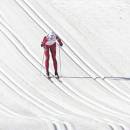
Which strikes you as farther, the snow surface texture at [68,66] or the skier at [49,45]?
the skier at [49,45]

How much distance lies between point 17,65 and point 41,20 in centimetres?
398

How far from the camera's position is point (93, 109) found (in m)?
15.3

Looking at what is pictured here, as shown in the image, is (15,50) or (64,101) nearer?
(64,101)

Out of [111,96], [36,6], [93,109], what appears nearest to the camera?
[93,109]

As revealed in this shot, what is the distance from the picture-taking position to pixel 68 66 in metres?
19.3

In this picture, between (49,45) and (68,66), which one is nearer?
(49,45)

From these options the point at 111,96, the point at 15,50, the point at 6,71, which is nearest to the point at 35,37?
the point at 15,50

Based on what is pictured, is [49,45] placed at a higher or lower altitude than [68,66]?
Result: higher

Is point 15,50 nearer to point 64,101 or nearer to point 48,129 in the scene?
point 64,101

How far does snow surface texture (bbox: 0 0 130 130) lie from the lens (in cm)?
1405

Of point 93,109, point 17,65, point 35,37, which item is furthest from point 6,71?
point 93,109

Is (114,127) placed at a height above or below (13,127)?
below

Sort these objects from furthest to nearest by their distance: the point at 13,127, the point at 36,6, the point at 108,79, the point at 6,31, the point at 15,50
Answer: the point at 36,6
the point at 6,31
the point at 15,50
the point at 108,79
the point at 13,127

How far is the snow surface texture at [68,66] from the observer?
553 inches
